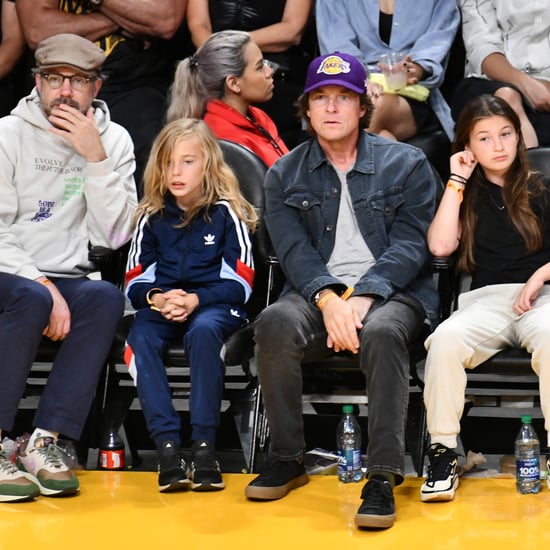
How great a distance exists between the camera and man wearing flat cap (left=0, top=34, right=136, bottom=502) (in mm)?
4008

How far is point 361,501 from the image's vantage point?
3809mm

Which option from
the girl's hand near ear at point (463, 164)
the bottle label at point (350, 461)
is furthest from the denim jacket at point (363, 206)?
the bottle label at point (350, 461)

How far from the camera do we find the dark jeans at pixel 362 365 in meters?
3.70

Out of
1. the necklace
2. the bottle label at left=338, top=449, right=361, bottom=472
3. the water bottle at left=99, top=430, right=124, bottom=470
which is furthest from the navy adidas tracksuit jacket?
the necklace

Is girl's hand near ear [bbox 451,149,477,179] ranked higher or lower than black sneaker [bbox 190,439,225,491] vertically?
higher

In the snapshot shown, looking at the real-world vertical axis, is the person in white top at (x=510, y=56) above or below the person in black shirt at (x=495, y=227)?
above

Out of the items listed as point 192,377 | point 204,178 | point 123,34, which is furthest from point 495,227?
point 123,34

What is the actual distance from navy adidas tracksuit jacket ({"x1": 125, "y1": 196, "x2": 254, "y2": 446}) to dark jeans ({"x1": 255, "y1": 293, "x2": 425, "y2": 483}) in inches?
8.0

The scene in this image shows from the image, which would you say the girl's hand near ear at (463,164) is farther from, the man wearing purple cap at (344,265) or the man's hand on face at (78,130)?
the man's hand on face at (78,130)

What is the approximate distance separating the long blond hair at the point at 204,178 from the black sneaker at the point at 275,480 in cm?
98

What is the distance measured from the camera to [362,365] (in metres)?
3.81

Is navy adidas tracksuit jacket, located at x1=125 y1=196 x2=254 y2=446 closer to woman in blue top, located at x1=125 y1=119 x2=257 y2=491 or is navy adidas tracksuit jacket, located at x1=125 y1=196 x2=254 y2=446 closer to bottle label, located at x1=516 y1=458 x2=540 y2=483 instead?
woman in blue top, located at x1=125 y1=119 x2=257 y2=491

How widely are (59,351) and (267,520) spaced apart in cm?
99

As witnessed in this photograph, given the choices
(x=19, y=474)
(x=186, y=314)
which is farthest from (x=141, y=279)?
(x=19, y=474)
